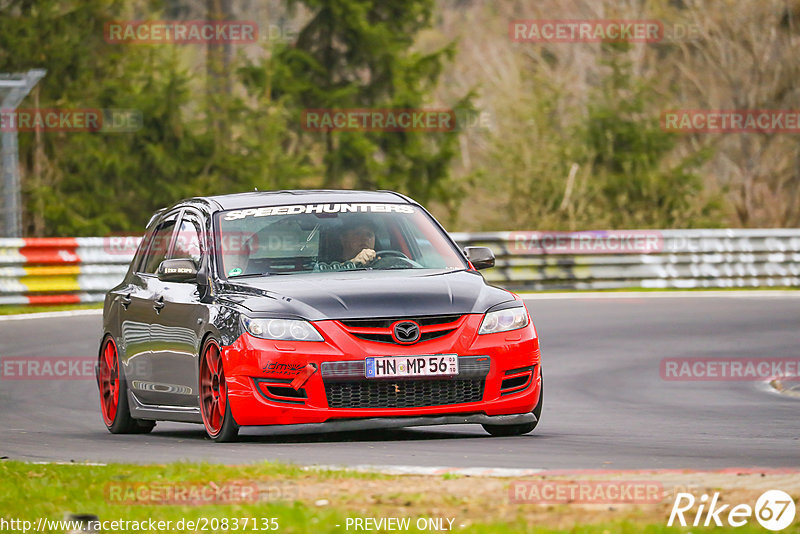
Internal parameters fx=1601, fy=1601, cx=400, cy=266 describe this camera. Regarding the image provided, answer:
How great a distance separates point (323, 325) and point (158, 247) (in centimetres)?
280

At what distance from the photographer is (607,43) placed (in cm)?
3659

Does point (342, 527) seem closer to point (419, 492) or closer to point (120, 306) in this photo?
point (419, 492)

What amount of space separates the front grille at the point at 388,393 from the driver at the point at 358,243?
1.35m

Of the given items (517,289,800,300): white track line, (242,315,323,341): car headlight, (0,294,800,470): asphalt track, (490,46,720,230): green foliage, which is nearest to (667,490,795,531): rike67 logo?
(0,294,800,470): asphalt track

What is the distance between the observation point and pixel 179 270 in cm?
1038

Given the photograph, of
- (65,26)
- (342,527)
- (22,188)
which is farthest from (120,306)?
(65,26)

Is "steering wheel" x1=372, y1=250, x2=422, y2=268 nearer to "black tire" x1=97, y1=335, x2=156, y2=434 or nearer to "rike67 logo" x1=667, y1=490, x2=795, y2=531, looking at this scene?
"black tire" x1=97, y1=335, x2=156, y2=434

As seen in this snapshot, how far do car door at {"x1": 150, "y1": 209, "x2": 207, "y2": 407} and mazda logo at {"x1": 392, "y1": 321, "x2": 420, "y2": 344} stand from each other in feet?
4.58

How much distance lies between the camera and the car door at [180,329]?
34.0 feet

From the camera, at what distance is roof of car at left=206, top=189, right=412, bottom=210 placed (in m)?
11.0

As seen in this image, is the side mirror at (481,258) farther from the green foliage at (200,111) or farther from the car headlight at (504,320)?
the green foliage at (200,111)

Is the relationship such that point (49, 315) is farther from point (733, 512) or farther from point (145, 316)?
point (733, 512)

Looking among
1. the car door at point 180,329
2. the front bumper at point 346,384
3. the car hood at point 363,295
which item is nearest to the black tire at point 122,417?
the car door at point 180,329

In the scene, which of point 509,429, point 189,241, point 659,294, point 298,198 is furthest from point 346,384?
point 659,294
